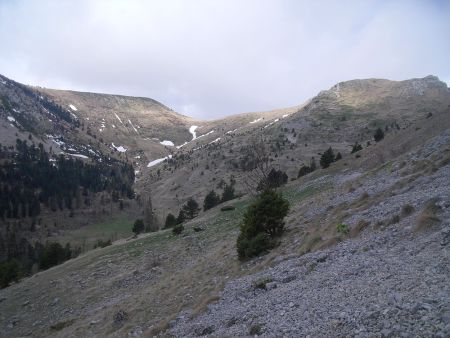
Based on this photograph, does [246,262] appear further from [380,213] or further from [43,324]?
[43,324]

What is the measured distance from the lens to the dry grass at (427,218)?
46.1 feet

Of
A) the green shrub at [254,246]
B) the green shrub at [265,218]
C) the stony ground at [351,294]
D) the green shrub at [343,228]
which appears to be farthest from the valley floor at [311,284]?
the green shrub at [265,218]

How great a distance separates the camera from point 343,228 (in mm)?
18547

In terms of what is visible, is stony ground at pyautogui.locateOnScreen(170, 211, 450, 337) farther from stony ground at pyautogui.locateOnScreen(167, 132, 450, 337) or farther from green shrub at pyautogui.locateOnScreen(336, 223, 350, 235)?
green shrub at pyautogui.locateOnScreen(336, 223, 350, 235)

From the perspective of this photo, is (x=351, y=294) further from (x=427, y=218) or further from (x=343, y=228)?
(x=343, y=228)

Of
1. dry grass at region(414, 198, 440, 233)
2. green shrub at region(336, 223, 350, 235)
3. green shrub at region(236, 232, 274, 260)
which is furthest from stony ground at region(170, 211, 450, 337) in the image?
green shrub at region(236, 232, 274, 260)

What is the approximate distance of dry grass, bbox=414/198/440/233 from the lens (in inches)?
553

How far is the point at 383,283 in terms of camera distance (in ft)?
34.3

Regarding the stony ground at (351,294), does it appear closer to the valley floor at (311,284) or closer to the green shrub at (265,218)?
the valley floor at (311,284)

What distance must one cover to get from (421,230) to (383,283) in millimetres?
4685

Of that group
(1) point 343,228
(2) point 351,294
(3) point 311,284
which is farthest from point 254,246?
(2) point 351,294

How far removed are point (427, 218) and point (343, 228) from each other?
4.77 meters

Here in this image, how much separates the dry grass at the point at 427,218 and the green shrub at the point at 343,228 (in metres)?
3.87

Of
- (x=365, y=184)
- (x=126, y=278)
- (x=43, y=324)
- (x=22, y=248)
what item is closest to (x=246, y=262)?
(x=365, y=184)
